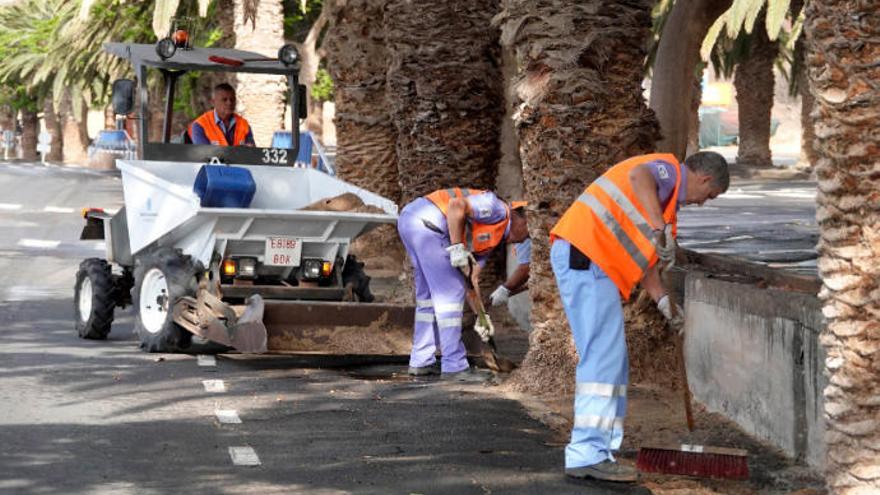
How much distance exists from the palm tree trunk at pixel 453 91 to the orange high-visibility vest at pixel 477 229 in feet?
9.55

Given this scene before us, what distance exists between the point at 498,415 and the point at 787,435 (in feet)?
6.65

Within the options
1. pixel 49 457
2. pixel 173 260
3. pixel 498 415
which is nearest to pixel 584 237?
pixel 498 415

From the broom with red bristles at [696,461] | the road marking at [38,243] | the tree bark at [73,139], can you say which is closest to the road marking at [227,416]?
the broom with red bristles at [696,461]

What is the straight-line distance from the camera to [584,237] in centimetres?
812

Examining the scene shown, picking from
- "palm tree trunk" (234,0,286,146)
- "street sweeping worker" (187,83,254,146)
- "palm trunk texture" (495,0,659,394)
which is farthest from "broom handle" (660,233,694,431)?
"palm tree trunk" (234,0,286,146)

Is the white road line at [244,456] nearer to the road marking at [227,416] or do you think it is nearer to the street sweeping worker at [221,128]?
the road marking at [227,416]

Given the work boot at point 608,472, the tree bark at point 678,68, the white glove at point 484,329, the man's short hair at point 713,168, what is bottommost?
the work boot at point 608,472

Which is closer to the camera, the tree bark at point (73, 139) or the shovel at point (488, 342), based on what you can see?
the shovel at point (488, 342)

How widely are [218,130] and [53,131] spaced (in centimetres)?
5493

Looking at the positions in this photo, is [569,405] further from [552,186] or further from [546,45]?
[546,45]

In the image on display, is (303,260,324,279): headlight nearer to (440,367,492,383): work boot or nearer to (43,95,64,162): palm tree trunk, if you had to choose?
(440,367,492,383): work boot

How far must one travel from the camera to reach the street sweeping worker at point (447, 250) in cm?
1127

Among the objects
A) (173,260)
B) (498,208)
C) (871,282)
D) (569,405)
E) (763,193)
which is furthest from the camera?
(763,193)

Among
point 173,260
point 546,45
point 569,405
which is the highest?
point 546,45
